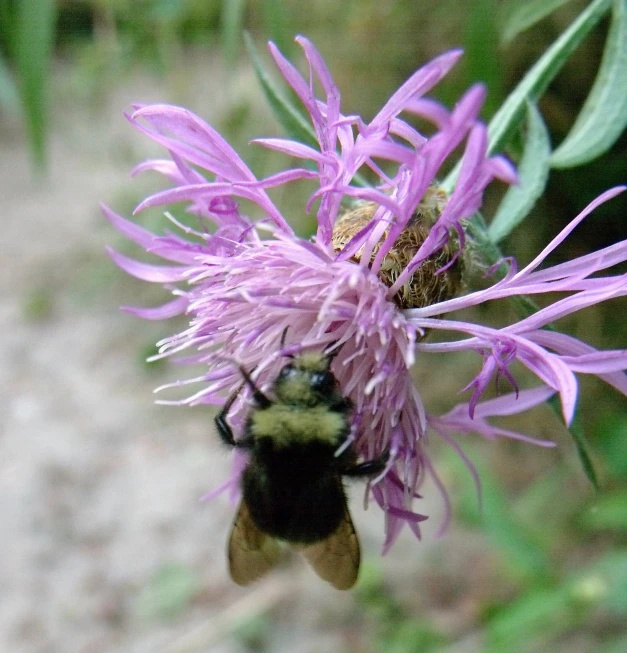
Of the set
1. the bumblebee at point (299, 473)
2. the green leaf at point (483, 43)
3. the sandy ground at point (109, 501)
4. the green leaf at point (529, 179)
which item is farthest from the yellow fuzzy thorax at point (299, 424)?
the sandy ground at point (109, 501)

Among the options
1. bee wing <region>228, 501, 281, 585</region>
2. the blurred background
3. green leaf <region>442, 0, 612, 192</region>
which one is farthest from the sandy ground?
green leaf <region>442, 0, 612, 192</region>

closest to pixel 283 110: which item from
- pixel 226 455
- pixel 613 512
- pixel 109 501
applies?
pixel 226 455

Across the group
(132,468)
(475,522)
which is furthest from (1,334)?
(475,522)

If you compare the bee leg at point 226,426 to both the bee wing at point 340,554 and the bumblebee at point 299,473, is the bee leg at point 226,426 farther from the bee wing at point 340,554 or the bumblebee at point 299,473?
the bee wing at point 340,554

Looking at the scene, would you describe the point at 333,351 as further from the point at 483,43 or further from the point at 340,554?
the point at 483,43

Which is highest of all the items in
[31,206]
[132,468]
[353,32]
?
[353,32]

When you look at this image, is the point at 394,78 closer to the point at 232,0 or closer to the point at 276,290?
the point at 232,0

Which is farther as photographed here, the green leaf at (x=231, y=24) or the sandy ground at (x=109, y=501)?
the sandy ground at (x=109, y=501)
